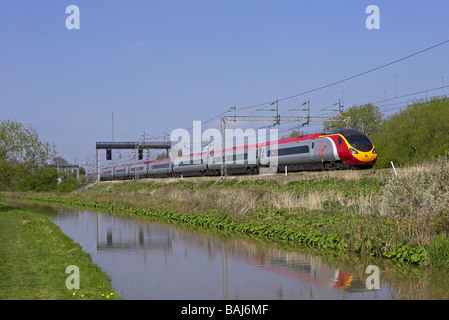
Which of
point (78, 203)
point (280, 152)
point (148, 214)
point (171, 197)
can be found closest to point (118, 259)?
point (148, 214)

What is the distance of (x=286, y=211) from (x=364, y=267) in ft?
30.8

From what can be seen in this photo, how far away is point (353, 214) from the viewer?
19125 mm

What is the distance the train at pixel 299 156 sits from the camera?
37.4m

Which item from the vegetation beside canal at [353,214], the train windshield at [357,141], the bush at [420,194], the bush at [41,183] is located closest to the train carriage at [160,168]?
the bush at [41,183]

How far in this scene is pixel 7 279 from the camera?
12.5 metres

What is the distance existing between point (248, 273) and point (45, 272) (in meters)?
5.34

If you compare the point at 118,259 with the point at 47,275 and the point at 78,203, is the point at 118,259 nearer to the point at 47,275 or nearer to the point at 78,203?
the point at 47,275

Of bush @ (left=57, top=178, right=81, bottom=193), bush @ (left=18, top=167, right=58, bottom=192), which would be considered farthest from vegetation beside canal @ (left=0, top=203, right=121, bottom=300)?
bush @ (left=18, top=167, right=58, bottom=192)

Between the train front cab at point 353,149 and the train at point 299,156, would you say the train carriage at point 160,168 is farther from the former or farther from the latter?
the train front cab at point 353,149

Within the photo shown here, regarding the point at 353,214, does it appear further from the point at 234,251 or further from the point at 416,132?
the point at 416,132

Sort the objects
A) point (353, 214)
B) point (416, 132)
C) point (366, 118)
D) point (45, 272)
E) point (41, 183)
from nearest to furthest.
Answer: point (45, 272) < point (353, 214) < point (416, 132) < point (366, 118) < point (41, 183)

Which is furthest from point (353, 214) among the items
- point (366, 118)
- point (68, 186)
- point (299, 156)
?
point (68, 186)

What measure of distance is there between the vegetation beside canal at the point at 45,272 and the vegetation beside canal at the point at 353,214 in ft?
26.1
